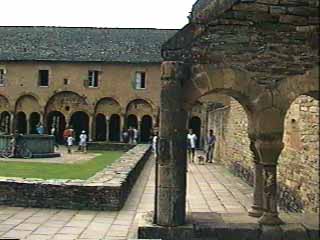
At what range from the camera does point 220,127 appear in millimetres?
23391

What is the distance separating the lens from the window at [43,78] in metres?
39.5

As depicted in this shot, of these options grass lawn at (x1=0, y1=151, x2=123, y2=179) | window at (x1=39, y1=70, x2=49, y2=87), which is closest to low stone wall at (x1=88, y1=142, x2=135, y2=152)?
grass lawn at (x1=0, y1=151, x2=123, y2=179)

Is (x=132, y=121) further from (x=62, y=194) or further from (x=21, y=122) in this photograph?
(x=62, y=194)

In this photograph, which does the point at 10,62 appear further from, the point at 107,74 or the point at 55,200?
the point at 55,200

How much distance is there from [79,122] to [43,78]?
4.53m

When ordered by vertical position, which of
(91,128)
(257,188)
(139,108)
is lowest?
(257,188)

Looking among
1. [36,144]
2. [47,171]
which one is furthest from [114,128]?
[47,171]

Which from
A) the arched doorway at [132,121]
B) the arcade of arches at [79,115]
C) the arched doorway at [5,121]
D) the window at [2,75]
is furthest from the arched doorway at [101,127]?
the window at [2,75]

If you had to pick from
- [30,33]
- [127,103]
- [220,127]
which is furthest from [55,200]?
[30,33]

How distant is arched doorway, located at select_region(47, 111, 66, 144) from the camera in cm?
4041

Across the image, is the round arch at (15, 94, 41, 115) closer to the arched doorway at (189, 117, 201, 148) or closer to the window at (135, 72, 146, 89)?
the window at (135, 72, 146, 89)

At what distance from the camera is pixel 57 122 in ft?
134

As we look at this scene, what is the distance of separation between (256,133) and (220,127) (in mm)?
15736

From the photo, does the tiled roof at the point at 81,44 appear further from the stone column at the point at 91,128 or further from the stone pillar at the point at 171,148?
the stone pillar at the point at 171,148
